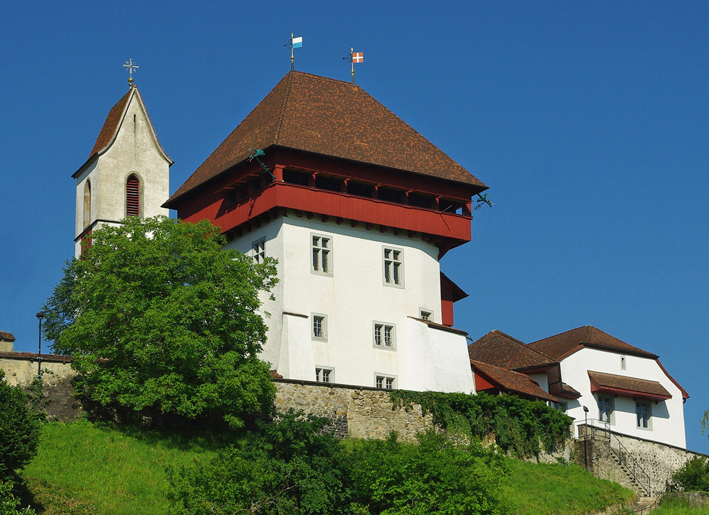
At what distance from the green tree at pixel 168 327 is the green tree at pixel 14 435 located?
5.91 metres

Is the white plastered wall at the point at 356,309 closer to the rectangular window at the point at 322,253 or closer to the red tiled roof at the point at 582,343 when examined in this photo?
the rectangular window at the point at 322,253

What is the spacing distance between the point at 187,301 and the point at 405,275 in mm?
13987

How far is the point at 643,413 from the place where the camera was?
6131cm

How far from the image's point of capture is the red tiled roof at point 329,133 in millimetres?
52250

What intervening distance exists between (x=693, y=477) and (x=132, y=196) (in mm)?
32621

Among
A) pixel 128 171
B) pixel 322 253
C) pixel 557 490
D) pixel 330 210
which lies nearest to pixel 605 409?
pixel 557 490

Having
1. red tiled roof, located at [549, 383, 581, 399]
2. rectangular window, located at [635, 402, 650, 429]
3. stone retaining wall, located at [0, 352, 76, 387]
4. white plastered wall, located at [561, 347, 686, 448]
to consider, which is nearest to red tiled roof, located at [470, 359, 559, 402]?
red tiled roof, located at [549, 383, 581, 399]

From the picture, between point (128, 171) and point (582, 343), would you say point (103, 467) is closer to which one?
point (582, 343)

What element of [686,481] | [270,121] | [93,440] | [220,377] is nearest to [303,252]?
[270,121]

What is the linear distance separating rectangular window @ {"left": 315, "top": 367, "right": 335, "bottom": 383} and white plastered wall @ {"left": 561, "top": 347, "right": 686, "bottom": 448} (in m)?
14.3

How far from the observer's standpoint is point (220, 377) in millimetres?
40594

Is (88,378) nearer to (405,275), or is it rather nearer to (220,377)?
(220,377)

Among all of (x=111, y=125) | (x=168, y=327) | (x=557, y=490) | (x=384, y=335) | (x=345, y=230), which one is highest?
(x=111, y=125)

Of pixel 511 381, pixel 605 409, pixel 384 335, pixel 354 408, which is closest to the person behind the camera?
pixel 354 408
